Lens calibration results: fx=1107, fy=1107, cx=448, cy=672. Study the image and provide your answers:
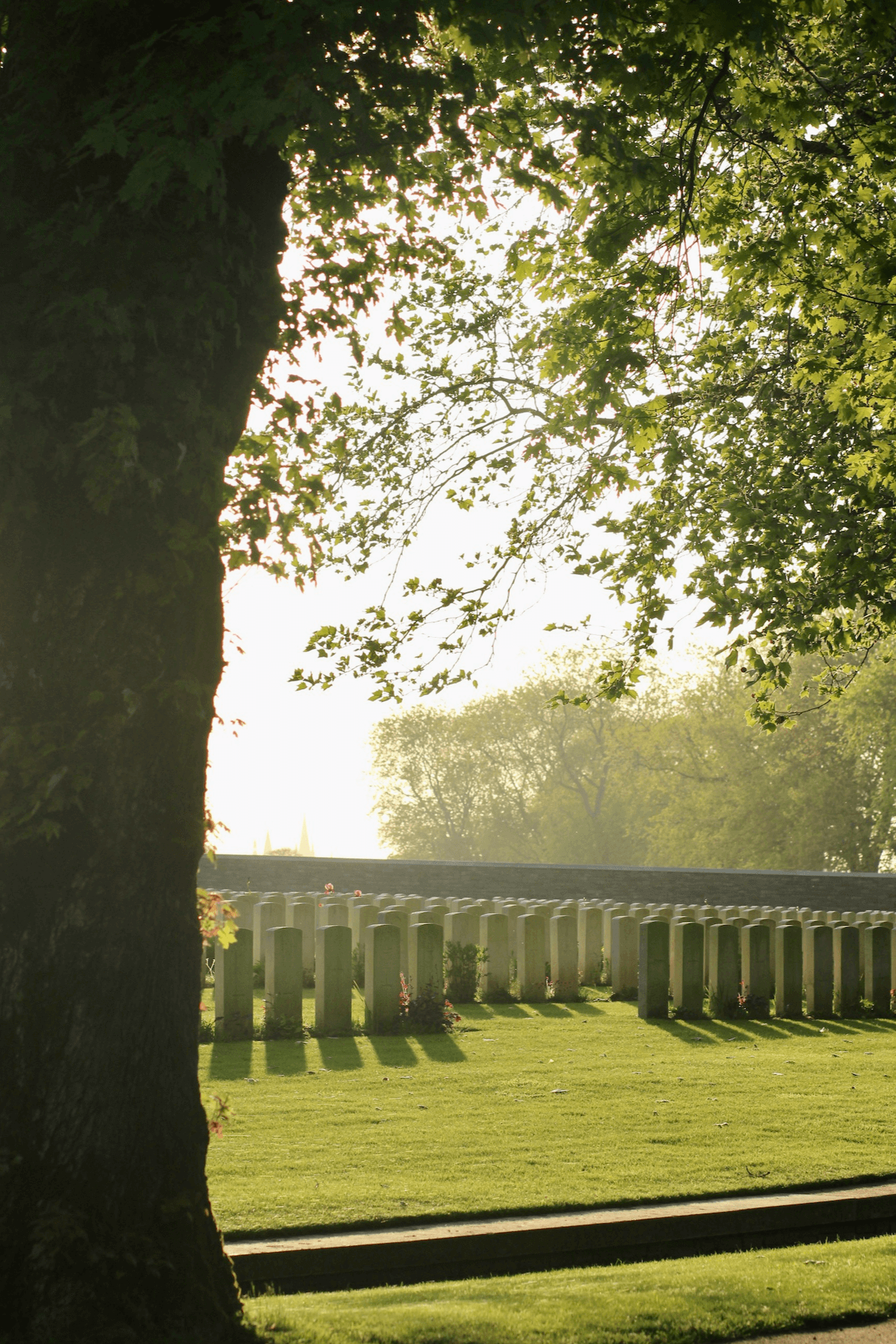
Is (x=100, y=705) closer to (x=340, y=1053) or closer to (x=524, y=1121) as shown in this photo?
(x=524, y=1121)

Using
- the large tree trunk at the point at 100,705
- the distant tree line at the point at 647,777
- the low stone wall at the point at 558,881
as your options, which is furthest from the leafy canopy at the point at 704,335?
the distant tree line at the point at 647,777

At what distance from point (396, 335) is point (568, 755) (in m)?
44.7

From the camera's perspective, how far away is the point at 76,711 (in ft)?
11.3

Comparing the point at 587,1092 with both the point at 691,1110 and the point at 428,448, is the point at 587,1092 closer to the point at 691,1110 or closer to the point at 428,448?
the point at 691,1110

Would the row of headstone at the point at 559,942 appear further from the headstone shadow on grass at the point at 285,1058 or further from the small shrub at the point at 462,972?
the headstone shadow on grass at the point at 285,1058

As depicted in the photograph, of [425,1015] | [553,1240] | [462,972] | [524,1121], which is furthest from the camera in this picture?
[462,972]

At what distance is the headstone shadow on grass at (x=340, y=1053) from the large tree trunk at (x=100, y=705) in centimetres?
464

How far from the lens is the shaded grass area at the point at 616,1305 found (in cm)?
362

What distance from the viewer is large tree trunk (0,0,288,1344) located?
3.30 meters

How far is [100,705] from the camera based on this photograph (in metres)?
3.45

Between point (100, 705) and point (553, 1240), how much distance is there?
312 centimetres

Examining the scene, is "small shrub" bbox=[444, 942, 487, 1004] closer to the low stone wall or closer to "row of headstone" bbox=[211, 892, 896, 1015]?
"row of headstone" bbox=[211, 892, 896, 1015]

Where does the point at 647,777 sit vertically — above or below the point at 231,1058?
above

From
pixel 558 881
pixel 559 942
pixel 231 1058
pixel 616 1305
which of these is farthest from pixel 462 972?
pixel 558 881
